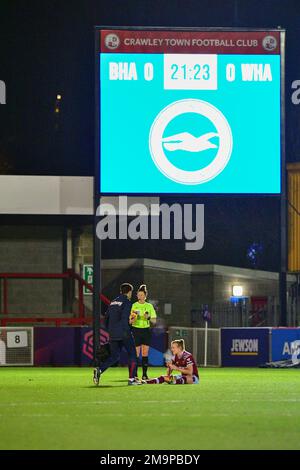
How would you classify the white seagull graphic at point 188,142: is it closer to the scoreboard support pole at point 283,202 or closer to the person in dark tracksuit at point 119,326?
the scoreboard support pole at point 283,202

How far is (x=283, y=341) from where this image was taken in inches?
1099

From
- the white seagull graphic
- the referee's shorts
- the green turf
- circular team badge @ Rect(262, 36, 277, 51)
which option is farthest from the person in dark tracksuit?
circular team badge @ Rect(262, 36, 277, 51)

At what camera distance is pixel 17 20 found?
55531 millimetres

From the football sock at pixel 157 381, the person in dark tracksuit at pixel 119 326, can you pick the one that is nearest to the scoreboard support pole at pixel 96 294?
the football sock at pixel 157 381

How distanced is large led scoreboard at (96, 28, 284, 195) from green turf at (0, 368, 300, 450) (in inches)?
224

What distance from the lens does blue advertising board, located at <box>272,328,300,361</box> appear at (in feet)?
91.1

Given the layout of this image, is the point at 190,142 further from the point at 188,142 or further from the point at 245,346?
the point at 245,346

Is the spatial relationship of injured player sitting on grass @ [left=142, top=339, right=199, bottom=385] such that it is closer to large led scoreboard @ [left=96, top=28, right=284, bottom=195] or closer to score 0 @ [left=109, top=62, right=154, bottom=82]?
large led scoreboard @ [left=96, top=28, right=284, bottom=195]

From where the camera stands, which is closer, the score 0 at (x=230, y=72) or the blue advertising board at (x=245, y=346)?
the score 0 at (x=230, y=72)

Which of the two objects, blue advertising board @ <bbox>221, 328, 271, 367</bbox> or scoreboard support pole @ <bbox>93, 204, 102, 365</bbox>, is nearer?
scoreboard support pole @ <bbox>93, 204, 102, 365</bbox>

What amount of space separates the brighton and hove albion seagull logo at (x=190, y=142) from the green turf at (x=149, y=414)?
18.5ft

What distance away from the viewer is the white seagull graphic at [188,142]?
26688 mm
